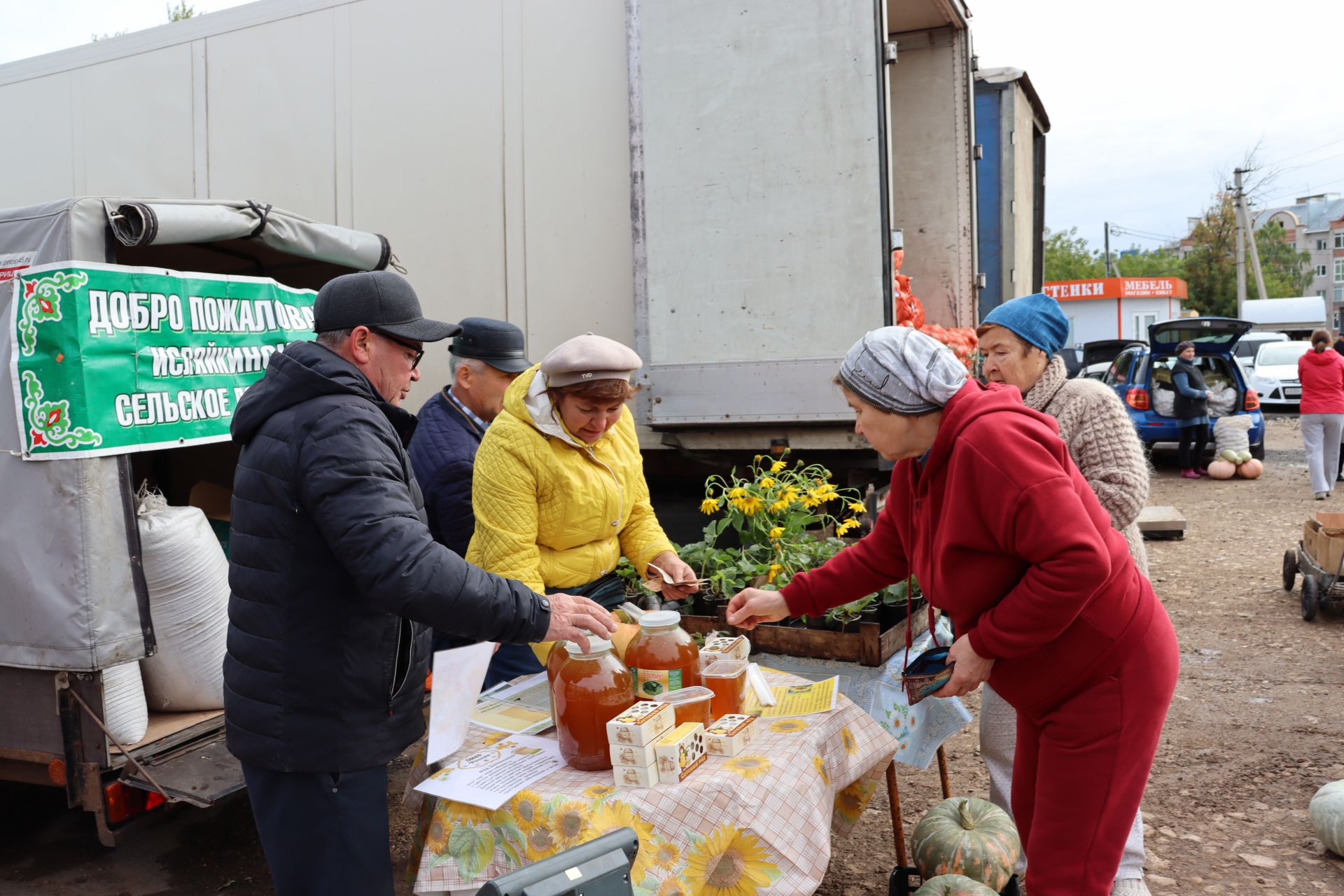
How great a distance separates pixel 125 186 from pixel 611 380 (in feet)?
17.7

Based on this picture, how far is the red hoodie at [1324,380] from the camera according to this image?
10.3 m

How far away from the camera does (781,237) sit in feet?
15.0

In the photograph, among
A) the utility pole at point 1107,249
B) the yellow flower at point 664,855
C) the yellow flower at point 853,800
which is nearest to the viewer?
the yellow flower at point 664,855

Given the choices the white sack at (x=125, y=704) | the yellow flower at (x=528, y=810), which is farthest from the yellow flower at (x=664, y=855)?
the white sack at (x=125, y=704)

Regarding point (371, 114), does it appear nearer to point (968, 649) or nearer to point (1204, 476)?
point (968, 649)

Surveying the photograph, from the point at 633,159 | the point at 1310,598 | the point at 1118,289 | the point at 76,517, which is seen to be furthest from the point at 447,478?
the point at 1118,289

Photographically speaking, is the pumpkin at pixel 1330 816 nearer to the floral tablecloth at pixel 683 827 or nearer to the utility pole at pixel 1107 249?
the floral tablecloth at pixel 683 827

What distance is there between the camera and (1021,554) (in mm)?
1960

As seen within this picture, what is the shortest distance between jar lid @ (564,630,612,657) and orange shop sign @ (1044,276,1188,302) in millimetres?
34324

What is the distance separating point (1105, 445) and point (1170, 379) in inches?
450

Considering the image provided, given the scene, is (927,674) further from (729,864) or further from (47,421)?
(47,421)

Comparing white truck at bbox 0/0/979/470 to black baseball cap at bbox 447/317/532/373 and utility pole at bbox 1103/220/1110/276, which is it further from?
utility pole at bbox 1103/220/1110/276

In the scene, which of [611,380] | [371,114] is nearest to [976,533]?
[611,380]

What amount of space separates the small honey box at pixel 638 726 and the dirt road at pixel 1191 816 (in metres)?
1.70
